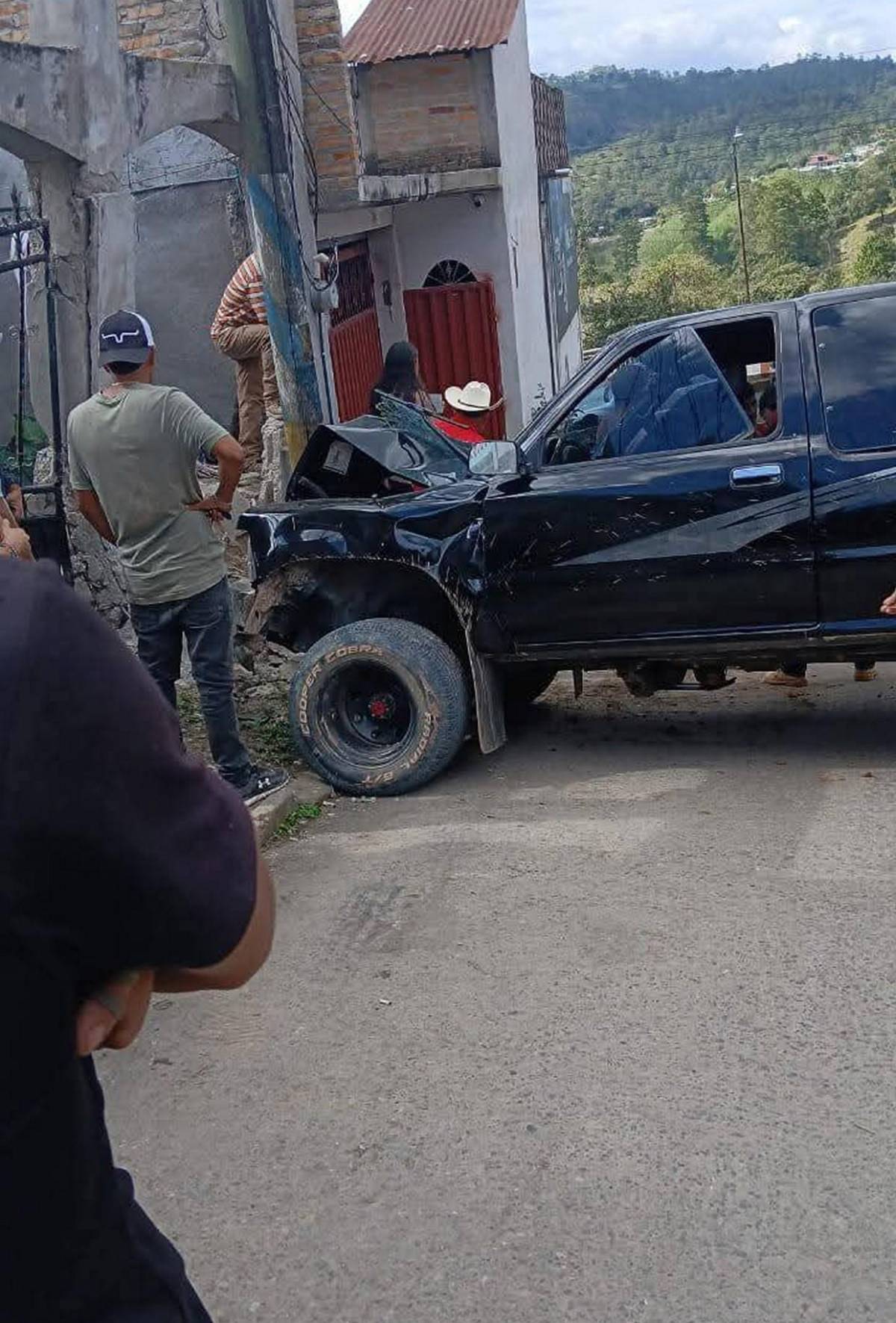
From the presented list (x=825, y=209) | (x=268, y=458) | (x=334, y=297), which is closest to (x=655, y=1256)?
(x=268, y=458)

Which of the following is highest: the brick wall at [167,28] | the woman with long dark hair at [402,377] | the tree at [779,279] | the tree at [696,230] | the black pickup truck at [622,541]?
the tree at [696,230]

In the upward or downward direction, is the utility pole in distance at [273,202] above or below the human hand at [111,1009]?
above

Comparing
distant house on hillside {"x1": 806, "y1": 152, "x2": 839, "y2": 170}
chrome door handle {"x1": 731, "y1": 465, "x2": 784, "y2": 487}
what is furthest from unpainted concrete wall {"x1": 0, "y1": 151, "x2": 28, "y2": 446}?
distant house on hillside {"x1": 806, "y1": 152, "x2": 839, "y2": 170}

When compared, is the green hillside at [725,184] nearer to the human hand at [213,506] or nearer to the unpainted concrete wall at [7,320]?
the unpainted concrete wall at [7,320]

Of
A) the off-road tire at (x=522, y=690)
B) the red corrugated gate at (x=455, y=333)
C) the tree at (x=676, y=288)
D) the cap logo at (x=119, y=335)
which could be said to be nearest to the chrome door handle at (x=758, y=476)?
the off-road tire at (x=522, y=690)

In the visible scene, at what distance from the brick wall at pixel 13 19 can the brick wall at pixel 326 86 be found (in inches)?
89.6

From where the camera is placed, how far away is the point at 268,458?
33.2ft

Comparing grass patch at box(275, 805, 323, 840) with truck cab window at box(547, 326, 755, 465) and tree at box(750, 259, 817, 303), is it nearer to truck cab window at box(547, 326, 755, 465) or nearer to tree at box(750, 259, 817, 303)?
truck cab window at box(547, 326, 755, 465)

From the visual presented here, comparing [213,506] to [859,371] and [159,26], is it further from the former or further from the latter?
[159,26]

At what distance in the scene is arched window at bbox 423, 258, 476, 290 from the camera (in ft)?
58.0

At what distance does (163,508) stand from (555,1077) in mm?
2724

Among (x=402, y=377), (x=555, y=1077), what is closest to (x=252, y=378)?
(x=402, y=377)

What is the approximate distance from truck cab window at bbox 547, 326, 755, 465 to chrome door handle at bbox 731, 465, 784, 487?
19cm

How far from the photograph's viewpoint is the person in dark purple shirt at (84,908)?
1291mm
